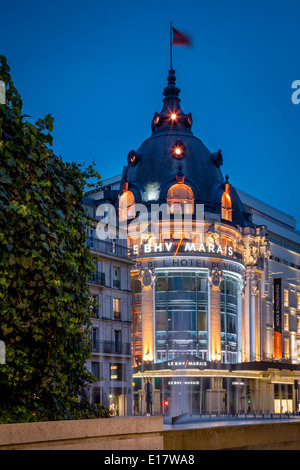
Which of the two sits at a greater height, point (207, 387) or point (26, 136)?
point (26, 136)

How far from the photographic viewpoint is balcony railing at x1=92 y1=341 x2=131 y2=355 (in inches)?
2630

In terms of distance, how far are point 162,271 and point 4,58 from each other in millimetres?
75427

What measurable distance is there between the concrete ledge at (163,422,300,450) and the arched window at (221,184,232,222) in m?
77.7

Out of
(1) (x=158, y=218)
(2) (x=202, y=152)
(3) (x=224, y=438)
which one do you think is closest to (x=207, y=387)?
(1) (x=158, y=218)

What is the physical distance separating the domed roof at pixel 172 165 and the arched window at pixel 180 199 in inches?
24.4

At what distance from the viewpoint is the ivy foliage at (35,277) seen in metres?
14.2

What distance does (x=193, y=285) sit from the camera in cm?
8938

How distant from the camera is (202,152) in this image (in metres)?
98.7

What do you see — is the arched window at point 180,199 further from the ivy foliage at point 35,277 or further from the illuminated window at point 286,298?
the ivy foliage at point 35,277

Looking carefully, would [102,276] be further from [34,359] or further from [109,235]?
[34,359]

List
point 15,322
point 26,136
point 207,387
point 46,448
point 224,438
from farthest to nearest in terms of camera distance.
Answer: point 207,387 → point 224,438 → point 26,136 → point 15,322 → point 46,448

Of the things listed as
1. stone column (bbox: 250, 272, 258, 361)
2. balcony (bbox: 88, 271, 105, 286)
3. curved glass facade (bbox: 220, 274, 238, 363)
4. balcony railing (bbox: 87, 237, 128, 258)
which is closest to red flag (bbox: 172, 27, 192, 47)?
balcony railing (bbox: 87, 237, 128, 258)
